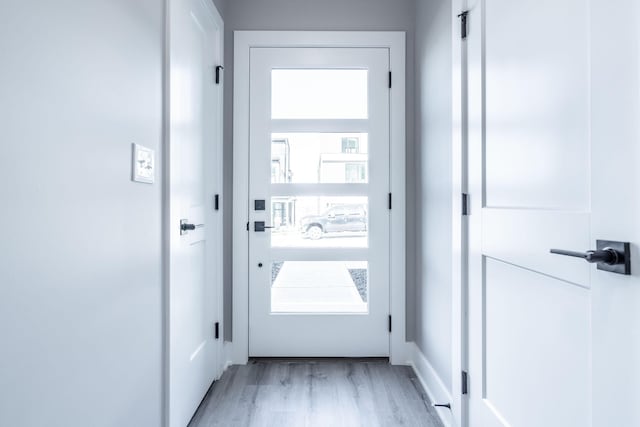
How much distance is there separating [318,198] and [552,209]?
5.34 ft

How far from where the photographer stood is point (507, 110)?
4.25ft

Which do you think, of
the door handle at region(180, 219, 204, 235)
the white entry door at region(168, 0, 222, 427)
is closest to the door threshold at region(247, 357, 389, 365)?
the white entry door at region(168, 0, 222, 427)

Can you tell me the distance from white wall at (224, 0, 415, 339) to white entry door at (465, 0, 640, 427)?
971 mm

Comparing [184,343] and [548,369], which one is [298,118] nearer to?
[184,343]

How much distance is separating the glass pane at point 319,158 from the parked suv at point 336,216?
0.18 m

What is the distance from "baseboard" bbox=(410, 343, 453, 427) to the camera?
184 centimetres

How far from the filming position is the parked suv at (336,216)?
2.55 meters

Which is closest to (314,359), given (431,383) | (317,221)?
(431,383)

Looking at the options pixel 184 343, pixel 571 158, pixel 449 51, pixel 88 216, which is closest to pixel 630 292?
pixel 571 158

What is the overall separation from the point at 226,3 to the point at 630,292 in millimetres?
2619

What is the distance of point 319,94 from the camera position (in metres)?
2.54

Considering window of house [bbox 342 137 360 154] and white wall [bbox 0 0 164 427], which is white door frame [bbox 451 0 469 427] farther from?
white wall [bbox 0 0 164 427]

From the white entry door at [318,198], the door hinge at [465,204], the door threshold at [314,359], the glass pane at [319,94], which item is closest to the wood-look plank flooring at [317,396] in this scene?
the door threshold at [314,359]

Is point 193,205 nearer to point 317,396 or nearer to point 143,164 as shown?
point 143,164
